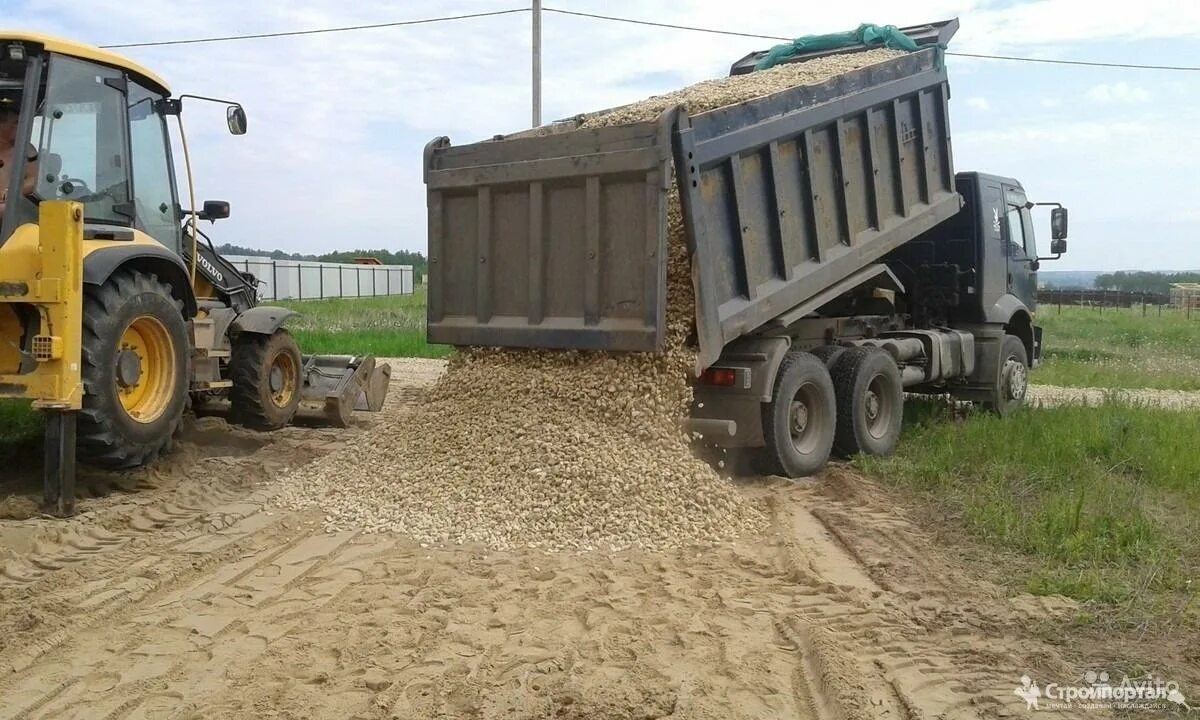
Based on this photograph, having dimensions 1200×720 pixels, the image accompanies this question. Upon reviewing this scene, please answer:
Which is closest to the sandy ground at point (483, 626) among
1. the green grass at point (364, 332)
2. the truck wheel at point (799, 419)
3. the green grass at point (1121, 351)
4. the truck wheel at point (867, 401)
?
the truck wheel at point (799, 419)

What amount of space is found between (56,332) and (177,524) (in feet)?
4.13

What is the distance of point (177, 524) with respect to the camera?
5.77m

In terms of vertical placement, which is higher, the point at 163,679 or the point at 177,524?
the point at 177,524

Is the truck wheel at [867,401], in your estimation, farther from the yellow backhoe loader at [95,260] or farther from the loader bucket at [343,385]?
the yellow backhoe loader at [95,260]

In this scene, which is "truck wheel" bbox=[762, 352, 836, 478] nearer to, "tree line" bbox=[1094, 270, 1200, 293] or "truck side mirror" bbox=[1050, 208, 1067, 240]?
"truck side mirror" bbox=[1050, 208, 1067, 240]

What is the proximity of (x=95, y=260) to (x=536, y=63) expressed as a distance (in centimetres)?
1305

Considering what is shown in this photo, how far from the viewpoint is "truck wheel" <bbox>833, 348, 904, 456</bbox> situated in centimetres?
788

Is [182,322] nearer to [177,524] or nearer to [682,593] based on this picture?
[177,524]

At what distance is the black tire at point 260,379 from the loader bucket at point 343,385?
0.43m

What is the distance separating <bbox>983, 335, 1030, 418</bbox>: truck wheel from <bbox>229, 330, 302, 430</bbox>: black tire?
6.90m

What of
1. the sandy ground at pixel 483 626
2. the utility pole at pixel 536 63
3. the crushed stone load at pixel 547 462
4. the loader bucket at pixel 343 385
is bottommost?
the sandy ground at pixel 483 626

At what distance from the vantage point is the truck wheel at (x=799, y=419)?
7.05 metres

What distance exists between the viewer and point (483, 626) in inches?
164

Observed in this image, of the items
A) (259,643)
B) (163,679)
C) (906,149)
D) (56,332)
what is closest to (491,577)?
(259,643)
